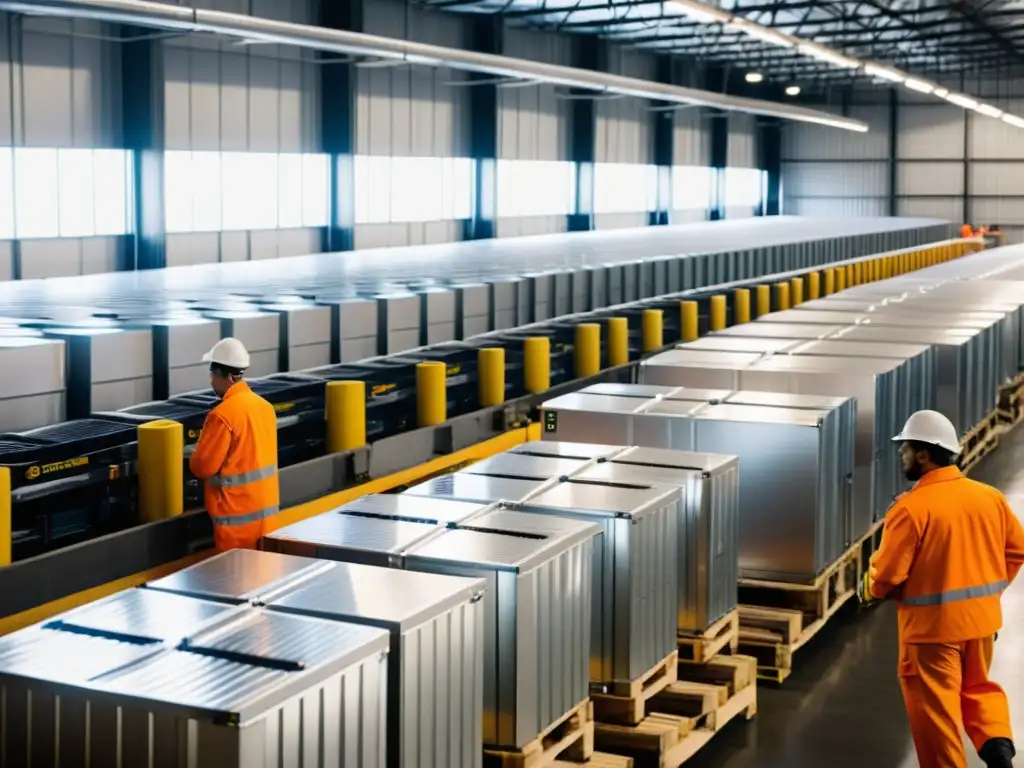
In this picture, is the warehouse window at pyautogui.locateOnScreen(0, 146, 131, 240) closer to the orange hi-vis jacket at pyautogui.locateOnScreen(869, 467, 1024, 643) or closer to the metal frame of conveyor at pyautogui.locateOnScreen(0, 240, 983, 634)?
the metal frame of conveyor at pyautogui.locateOnScreen(0, 240, 983, 634)

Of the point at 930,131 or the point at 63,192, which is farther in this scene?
the point at 930,131

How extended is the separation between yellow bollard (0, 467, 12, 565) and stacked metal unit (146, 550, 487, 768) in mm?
1571

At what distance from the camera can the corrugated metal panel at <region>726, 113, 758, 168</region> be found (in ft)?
119

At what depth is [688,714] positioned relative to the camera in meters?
5.00

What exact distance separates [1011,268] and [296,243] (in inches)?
404

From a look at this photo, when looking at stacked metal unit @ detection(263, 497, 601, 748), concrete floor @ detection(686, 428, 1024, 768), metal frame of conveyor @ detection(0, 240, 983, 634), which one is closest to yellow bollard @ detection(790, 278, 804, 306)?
metal frame of conveyor @ detection(0, 240, 983, 634)

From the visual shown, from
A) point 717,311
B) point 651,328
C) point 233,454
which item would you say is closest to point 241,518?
point 233,454

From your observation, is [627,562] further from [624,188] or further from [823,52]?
[624,188]

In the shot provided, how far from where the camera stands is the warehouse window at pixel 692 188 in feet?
107

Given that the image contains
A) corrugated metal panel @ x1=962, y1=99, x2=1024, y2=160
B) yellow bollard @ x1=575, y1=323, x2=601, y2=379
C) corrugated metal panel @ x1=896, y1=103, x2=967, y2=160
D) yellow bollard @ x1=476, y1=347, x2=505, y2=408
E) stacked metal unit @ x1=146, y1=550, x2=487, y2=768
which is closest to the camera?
stacked metal unit @ x1=146, y1=550, x2=487, y2=768

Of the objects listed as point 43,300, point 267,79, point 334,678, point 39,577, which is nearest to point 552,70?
point 267,79

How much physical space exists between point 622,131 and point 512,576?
2592 centimetres

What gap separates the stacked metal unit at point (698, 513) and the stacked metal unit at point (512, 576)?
2.52ft

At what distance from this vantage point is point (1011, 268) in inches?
768
